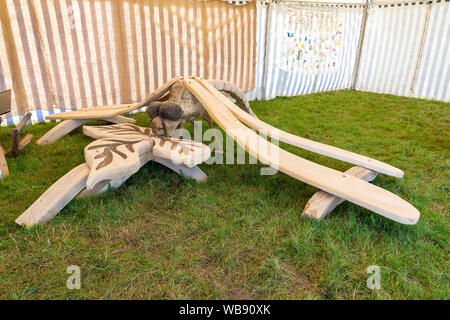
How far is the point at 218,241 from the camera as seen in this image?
5.23ft

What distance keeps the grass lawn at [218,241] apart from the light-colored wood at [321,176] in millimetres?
205

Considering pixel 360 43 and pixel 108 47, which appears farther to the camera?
pixel 360 43

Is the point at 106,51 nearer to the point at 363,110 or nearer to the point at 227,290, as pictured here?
the point at 227,290

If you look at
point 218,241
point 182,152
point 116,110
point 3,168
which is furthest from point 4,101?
point 218,241

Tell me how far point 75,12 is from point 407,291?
421cm

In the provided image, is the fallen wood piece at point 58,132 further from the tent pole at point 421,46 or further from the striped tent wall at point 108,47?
the tent pole at point 421,46

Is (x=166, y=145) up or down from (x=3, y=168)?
up

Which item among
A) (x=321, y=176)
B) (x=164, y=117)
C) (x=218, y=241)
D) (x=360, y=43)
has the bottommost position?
(x=218, y=241)

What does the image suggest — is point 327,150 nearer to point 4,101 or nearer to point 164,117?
point 164,117

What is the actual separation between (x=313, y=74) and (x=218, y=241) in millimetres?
5457

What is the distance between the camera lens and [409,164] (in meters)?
2.68

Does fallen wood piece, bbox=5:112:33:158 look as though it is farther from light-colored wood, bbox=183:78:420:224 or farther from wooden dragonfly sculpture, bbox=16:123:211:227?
light-colored wood, bbox=183:78:420:224

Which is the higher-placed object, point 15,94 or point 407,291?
point 15,94
